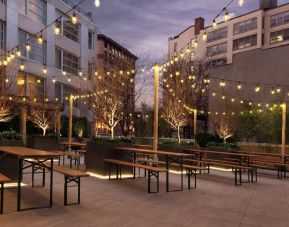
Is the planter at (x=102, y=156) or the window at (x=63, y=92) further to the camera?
the window at (x=63, y=92)

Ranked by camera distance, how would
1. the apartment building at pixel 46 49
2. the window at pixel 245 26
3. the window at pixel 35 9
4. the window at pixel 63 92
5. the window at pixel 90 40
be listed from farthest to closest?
the window at pixel 245 26 → the window at pixel 90 40 → the window at pixel 63 92 → the window at pixel 35 9 → the apartment building at pixel 46 49

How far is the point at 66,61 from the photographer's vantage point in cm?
3192

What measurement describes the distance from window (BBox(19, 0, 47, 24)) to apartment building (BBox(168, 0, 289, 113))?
10803mm

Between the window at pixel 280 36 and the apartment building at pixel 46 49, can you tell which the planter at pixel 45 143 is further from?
the window at pixel 280 36

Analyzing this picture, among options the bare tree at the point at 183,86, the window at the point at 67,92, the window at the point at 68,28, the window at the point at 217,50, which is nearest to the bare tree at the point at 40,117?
the window at the point at 67,92

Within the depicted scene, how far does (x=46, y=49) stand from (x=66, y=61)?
371 centimetres

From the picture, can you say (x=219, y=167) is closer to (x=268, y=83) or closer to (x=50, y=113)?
(x=268, y=83)

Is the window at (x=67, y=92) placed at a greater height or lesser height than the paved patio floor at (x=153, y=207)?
greater

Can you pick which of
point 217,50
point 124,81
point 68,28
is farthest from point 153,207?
point 217,50

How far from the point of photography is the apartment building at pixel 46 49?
926 inches

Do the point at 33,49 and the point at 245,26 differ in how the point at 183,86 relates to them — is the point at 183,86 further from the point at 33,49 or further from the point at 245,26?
the point at 245,26

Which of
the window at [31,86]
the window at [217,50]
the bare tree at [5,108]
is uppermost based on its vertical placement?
the window at [217,50]

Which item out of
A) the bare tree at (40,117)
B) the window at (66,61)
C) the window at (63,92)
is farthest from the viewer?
the window at (66,61)

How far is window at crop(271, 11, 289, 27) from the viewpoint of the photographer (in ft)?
152
